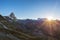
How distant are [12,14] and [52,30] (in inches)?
2871

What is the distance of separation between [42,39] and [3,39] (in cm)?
2078

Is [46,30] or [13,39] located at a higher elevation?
[46,30]

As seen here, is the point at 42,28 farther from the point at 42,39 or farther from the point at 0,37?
the point at 0,37

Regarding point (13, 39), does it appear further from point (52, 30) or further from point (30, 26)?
point (30, 26)

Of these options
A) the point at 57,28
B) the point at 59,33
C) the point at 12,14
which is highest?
the point at 12,14

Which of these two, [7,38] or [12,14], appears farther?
[12,14]

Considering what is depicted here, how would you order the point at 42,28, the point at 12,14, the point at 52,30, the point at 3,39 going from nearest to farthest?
the point at 3,39, the point at 52,30, the point at 42,28, the point at 12,14

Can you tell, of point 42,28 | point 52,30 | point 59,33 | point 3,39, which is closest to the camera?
point 3,39

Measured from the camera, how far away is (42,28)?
147 metres

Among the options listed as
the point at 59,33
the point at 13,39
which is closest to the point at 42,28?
the point at 59,33

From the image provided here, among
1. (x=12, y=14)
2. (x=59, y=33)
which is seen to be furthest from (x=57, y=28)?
(x=12, y=14)

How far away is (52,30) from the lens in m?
138

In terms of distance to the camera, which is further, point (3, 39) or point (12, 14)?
point (12, 14)

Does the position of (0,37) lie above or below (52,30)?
below
